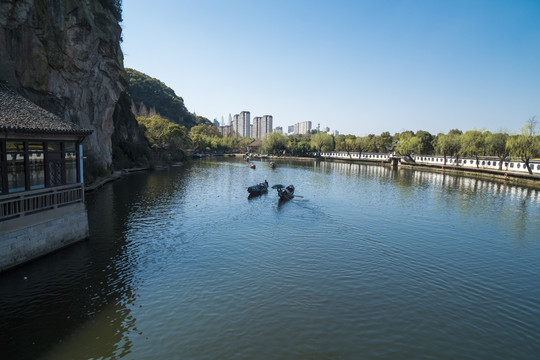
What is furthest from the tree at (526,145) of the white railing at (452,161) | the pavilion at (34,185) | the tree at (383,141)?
the pavilion at (34,185)

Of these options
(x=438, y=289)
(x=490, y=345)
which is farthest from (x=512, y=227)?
(x=490, y=345)

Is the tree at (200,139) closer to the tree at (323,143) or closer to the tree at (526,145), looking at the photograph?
the tree at (323,143)

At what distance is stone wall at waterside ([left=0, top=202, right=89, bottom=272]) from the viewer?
1483 centimetres

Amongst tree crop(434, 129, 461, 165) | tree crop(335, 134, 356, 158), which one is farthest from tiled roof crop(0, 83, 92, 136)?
Answer: tree crop(335, 134, 356, 158)

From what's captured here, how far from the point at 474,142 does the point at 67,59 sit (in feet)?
295

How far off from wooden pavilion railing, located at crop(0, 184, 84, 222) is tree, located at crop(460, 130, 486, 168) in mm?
89612

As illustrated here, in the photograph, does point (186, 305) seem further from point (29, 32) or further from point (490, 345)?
point (29, 32)

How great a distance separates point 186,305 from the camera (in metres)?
13.7

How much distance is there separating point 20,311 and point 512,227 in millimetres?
38363

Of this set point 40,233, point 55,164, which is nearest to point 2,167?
point 55,164

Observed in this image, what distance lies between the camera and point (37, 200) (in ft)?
54.0

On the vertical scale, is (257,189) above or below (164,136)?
below

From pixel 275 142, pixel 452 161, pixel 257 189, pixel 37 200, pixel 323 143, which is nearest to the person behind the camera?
pixel 37 200

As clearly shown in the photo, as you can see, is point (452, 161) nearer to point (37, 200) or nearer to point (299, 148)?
point (299, 148)
